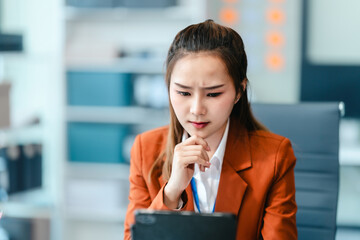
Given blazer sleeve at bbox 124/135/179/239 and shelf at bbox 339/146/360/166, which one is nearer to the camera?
blazer sleeve at bbox 124/135/179/239

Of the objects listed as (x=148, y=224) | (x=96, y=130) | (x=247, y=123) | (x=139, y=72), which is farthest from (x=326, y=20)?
(x=148, y=224)

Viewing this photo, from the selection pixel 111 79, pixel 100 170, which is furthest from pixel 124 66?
pixel 100 170

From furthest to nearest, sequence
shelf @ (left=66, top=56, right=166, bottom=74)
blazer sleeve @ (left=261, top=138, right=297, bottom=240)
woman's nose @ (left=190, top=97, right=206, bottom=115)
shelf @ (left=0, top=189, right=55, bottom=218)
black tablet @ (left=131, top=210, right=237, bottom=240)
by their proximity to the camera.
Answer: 1. shelf @ (left=66, top=56, right=166, bottom=74)
2. shelf @ (left=0, top=189, right=55, bottom=218)
3. blazer sleeve @ (left=261, top=138, right=297, bottom=240)
4. woman's nose @ (left=190, top=97, right=206, bottom=115)
5. black tablet @ (left=131, top=210, right=237, bottom=240)

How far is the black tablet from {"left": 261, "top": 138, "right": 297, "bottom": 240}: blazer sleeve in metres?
0.47

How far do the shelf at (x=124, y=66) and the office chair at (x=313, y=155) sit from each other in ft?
5.19

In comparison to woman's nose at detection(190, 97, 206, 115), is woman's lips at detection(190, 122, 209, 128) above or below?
below

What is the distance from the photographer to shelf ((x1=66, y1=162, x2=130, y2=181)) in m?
3.26

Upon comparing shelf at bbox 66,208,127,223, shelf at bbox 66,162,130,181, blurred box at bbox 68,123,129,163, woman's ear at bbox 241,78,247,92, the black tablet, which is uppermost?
woman's ear at bbox 241,78,247,92

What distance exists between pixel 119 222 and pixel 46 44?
1.20 m

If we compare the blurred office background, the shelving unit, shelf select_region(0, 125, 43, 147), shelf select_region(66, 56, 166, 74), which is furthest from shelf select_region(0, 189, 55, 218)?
shelf select_region(66, 56, 166, 74)

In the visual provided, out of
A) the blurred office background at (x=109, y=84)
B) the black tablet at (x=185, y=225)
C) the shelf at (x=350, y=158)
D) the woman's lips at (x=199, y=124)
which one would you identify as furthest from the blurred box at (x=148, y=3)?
the black tablet at (x=185, y=225)

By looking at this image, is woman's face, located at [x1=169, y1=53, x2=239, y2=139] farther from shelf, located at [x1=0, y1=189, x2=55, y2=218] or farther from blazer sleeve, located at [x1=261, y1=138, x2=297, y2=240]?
shelf, located at [x1=0, y1=189, x2=55, y2=218]

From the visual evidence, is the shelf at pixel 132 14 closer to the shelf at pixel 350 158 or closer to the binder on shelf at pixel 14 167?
the binder on shelf at pixel 14 167

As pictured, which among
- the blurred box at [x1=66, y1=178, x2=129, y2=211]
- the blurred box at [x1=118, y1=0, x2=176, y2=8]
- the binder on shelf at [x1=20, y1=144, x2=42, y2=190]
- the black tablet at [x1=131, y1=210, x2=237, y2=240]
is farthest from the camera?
the blurred box at [x1=66, y1=178, x2=129, y2=211]
